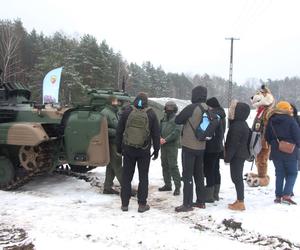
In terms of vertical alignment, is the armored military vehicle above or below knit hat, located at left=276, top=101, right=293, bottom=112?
below

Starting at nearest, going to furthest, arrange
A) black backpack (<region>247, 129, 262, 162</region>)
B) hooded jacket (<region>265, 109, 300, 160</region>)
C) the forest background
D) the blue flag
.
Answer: hooded jacket (<region>265, 109, 300, 160</region>) < black backpack (<region>247, 129, 262, 162</region>) < the blue flag < the forest background

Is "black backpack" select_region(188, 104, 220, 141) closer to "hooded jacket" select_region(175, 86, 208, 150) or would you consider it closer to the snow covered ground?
"hooded jacket" select_region(175, 86, 208, 150)

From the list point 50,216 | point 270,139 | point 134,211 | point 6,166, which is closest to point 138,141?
point 134,211

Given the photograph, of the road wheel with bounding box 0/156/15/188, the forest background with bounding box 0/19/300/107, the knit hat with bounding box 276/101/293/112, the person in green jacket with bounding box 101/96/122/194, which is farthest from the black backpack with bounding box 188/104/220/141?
the forest background with bounding box 0/19/300/107

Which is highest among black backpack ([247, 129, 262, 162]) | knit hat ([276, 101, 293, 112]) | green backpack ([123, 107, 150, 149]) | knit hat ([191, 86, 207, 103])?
knit hat ([191, 86, 207, 103])

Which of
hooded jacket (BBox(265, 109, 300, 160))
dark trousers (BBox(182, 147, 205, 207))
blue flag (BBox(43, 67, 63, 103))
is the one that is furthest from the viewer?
blue flag (BBox(43, 67, 63, 103))

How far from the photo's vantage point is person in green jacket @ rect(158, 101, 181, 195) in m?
8.10

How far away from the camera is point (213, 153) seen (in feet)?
24.1

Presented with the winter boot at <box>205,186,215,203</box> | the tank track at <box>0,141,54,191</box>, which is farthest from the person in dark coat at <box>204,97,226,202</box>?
the tank track at <box>0,141,54,191</box>

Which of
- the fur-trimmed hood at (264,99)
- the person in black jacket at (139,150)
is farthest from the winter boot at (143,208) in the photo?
the fur-trimmed hood at (264,99)

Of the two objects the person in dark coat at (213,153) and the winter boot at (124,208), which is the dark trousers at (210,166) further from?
the winter boot at (124,208)

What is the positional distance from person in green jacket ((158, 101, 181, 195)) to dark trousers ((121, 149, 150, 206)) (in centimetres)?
116

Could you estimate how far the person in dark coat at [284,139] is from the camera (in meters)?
7.20

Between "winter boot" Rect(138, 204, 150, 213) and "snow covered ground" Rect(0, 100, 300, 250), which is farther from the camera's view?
"winter boot" Rect(138, 204, 150, 213)
